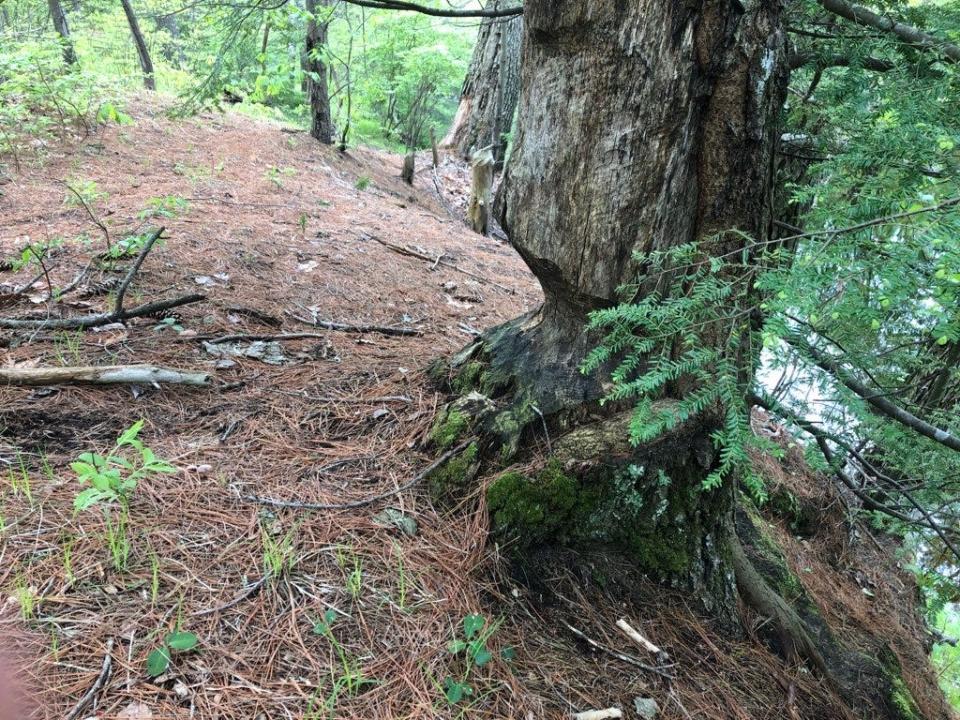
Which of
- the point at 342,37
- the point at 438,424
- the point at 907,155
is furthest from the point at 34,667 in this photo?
the point at 342,37

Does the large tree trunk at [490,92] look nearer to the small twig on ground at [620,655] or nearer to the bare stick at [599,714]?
the small twig on ground at [620,655]

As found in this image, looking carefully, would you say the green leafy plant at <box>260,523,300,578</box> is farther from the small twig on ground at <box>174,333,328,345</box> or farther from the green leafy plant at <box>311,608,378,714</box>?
the small twig on ground at <box>174,333,328,345</box>

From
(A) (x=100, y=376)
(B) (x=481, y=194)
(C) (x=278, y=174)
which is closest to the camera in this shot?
(A) (x=100, y=376)

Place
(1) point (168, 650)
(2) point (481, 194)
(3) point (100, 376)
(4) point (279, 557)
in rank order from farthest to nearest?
(2) point (481, 194), (3) point (100, 376), (4) point (279, 557), (1) point (168, 650)

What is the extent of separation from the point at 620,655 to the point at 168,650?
5.04ft

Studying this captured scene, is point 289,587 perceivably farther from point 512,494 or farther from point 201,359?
point 201,359

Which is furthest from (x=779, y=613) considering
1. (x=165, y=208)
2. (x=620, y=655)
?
(x=165, y=208)

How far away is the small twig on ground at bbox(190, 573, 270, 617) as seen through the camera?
1952 millimetres

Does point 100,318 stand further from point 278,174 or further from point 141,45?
point 141,45

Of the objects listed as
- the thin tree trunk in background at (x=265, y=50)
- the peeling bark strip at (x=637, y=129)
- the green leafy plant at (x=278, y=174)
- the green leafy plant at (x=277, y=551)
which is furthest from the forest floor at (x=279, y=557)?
the green leafy plant at (x=278, y=174)

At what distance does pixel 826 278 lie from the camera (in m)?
1.50

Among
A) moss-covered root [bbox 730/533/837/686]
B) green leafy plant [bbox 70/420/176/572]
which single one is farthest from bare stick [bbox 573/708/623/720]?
green leafy plant [bbox 70/420/176/572]

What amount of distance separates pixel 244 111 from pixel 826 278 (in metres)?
12.2

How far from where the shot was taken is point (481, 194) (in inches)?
366
